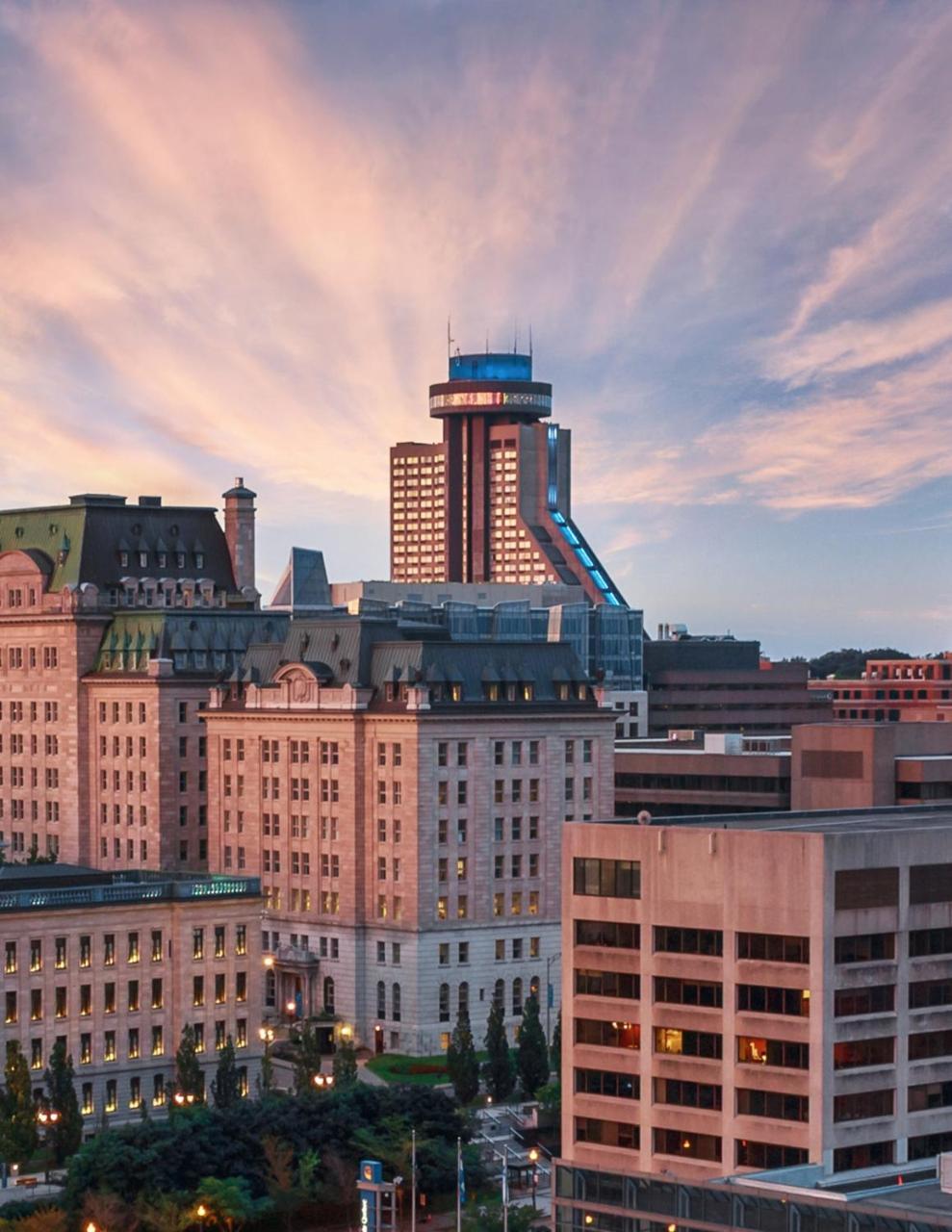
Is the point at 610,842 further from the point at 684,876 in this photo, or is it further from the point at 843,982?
the point at 843,982

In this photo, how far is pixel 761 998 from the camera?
406 ft

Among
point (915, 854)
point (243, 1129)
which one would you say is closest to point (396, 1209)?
point (243, 1129)

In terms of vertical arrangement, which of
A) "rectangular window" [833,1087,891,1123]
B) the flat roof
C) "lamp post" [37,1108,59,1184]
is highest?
the flat roof

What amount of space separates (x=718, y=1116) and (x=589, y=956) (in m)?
10.0

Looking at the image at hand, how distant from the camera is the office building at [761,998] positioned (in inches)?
4811

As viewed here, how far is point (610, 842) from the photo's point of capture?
5084 inches

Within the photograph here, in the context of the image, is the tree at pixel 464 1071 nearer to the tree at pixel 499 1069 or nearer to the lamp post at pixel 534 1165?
the tree at pixel 499 1069

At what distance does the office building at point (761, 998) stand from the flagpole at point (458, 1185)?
1250 cm

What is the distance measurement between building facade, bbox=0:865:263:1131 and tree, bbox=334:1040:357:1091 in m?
5.86

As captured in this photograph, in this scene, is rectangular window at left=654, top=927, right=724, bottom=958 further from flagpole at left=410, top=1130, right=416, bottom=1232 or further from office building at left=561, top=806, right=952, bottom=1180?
flagpole at left=410, top=1130, right=416, bottom=1232

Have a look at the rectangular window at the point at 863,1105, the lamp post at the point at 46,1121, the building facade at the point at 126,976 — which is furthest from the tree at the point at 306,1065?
the rectangular window at the point at 863,1105

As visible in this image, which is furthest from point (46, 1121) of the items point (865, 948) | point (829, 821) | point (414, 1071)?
point (865, 948)

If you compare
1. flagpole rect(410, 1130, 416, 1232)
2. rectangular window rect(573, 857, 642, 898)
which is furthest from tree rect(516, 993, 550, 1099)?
rectangular window rect(573, 857, 642, 898)

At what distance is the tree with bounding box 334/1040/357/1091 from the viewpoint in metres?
172
